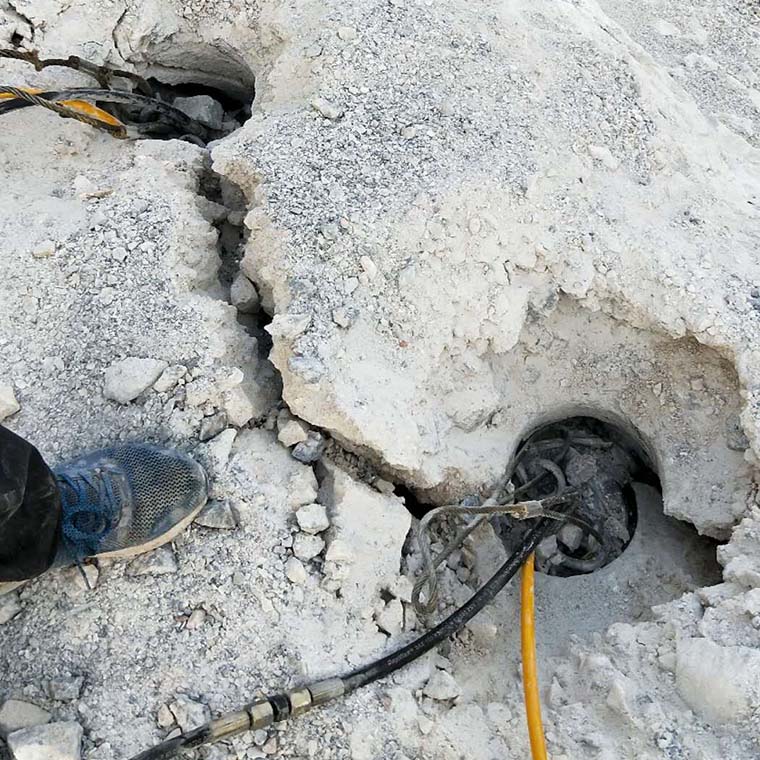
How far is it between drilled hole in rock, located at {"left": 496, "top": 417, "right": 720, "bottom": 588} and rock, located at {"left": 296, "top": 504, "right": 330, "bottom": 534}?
0.78 meters

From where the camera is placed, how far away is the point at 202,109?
2646mm

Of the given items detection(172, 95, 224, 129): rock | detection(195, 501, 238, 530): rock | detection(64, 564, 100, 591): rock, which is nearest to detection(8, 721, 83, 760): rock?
detection(64, 564, 100, 591): rock

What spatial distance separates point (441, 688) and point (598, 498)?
1.09 metres

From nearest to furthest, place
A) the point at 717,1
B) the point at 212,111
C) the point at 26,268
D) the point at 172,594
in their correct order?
1. the point at 172,594
2. the point at 26,268
3. the point at 212,111
4. the point at 717,1

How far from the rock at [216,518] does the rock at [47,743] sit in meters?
0.47

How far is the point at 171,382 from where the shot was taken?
1.89 meters

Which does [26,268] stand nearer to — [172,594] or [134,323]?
[134,323]

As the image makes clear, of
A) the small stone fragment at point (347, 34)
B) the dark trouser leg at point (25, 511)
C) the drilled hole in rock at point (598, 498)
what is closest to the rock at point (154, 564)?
the dark trouser leg at point (25, 511)

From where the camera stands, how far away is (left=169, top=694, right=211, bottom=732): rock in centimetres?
158

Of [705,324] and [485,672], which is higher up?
[705,324]

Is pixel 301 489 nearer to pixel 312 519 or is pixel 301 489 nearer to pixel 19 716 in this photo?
pixel 312 519

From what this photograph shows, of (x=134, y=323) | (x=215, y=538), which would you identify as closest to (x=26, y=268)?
(x=134, y=323)

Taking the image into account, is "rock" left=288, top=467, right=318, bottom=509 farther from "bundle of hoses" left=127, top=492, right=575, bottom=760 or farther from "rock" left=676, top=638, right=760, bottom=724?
"rock" left=676, top=638, right=760, bottom=724

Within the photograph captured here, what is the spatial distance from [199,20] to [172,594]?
69.8 inches
